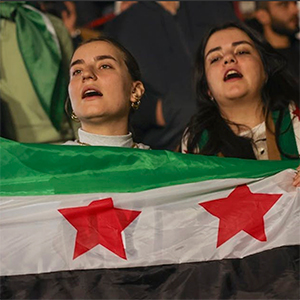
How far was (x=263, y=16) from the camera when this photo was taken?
6.87 feet

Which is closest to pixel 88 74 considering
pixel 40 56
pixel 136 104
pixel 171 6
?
pixel 136 104

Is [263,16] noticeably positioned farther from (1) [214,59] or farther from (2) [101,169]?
(2) [101,169]

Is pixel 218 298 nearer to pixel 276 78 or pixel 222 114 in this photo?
pixel 222 114

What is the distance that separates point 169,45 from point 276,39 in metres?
0.39

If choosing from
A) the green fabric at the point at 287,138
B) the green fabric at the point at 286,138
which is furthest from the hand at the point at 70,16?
the green fabric at the point at 287,138

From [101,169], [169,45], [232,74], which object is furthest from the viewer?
[169,45]

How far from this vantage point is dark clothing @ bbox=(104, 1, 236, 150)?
66.4 inches

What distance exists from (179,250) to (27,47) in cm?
83

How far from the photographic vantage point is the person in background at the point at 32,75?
154 cm

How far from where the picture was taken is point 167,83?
70.4 inches

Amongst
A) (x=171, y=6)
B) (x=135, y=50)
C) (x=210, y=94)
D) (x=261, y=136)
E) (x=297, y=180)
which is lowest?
(x=297, y=180)

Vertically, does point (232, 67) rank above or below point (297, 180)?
above

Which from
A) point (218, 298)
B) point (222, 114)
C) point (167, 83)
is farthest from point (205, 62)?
point (218, 298)

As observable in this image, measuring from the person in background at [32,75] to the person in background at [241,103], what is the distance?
1.12ft
